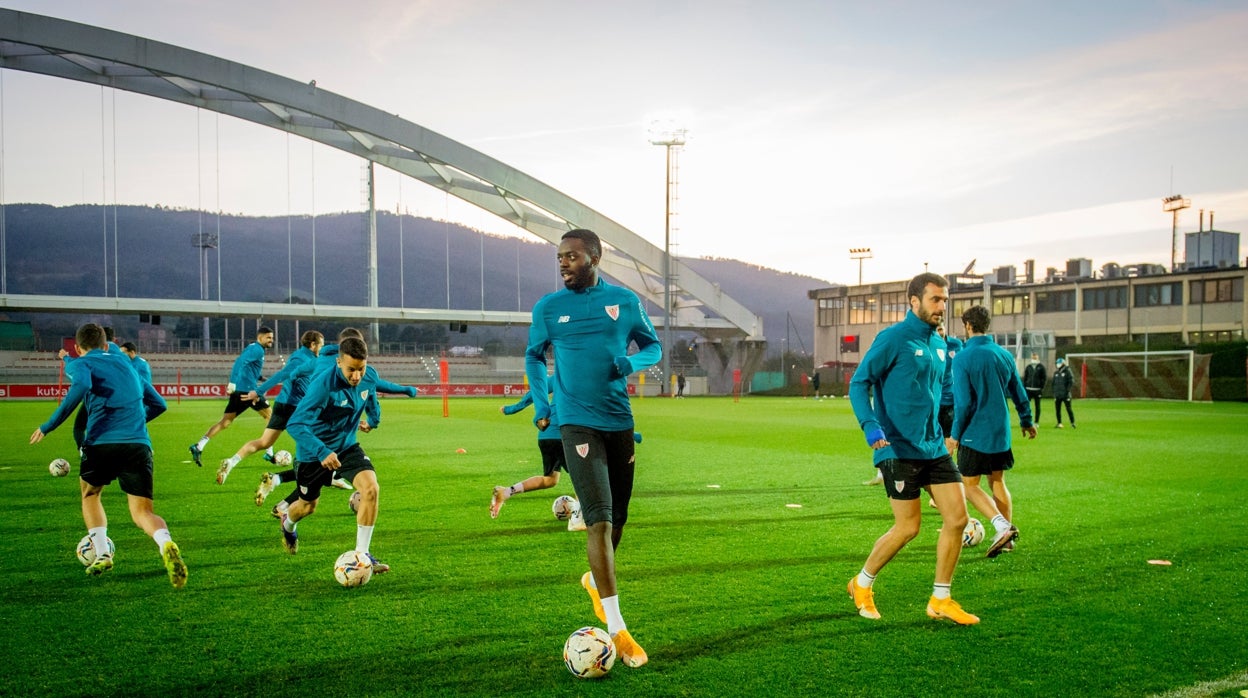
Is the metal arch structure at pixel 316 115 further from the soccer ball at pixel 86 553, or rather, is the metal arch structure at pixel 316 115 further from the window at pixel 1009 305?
the soccer ball at pixel 86 553

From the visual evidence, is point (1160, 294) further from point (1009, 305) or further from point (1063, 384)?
point (1063, 384)

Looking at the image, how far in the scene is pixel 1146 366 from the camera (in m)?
45.9

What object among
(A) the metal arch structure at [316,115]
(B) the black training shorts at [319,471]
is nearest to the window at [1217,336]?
(A) the metal arch structure at [316,115]

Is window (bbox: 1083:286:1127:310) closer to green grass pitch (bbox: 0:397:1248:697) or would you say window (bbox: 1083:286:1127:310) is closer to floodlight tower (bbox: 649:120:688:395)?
floodlight tower (bbox: 649:120:688:395)

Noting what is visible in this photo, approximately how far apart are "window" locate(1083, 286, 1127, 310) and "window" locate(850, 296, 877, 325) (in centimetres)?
1883

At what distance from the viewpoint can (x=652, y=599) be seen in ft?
19.9

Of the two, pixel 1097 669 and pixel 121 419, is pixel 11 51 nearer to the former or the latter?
pixel 121 419

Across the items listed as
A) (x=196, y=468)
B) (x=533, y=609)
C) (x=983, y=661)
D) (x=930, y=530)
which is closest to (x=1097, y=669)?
(x=983, y=661)

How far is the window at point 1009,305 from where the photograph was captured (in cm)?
7244

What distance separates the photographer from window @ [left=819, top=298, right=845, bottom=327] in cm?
8512

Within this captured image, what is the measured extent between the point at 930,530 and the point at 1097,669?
14.1ft

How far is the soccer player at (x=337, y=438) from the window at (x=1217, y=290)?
66212 millimetres

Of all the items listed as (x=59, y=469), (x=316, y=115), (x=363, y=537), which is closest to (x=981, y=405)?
(x=363, y=537)

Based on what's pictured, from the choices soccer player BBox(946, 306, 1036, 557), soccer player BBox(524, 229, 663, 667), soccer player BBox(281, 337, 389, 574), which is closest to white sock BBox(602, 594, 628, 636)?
soccer player BBox(524, 229, 663, 667)
